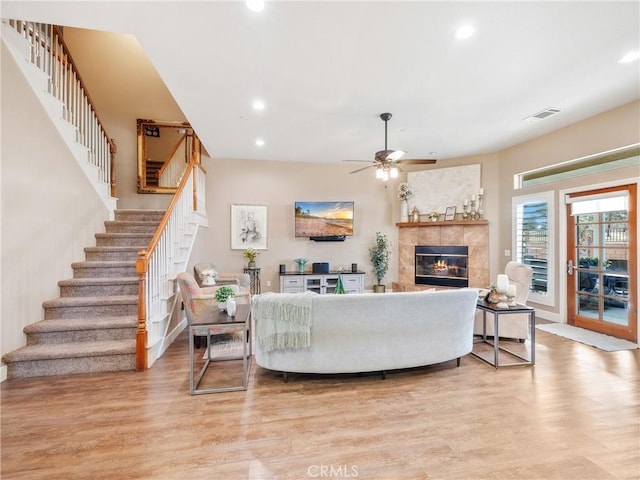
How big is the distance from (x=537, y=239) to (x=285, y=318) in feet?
17.1

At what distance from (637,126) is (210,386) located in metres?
6.23

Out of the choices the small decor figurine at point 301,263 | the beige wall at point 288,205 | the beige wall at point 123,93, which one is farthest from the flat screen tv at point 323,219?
the beige wall at point 123,93

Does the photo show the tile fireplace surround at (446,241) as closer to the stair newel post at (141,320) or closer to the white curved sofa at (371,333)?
the white curved sofa at (371,333)

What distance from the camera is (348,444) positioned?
2.03 m

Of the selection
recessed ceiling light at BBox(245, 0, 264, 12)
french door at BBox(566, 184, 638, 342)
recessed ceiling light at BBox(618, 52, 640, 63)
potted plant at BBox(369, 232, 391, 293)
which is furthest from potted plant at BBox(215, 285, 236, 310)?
french door at BBox(566, 184, 638, 342)

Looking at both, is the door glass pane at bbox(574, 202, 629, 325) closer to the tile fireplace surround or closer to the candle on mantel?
the tile fireplace surround

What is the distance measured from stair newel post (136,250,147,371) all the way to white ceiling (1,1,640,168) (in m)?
2.13

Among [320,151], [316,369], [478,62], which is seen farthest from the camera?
[320,151]

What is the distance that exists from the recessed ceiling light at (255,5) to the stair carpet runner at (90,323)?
3.36m

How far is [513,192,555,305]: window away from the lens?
5.25m

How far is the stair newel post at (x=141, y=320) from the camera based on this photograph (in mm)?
3146

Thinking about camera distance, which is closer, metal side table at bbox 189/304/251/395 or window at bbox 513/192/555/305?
metal side table at bbox 189/304/251/395

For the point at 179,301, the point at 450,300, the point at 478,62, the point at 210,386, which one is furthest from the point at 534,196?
the point at 179,301

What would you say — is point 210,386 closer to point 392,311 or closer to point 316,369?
point 316,369
